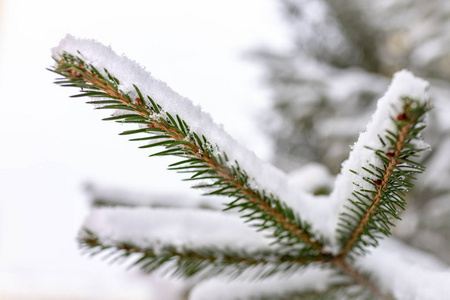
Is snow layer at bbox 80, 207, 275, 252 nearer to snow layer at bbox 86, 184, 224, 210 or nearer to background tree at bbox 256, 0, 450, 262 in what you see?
A: snow layer at bbox 86, 184, 224, 210

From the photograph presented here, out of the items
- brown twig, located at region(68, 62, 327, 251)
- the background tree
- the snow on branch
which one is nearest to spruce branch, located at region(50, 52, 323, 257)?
brown twig, located at region(68, 62, 327, 251)

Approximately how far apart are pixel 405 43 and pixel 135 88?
120 inches

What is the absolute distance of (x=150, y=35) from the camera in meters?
12.7

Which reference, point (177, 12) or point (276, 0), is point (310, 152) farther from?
point (177, 12)

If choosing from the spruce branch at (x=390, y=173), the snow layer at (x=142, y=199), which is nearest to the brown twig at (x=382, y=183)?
the spruce branch at (x=390, y=173)

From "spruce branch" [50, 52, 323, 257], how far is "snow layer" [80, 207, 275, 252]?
0.14 m

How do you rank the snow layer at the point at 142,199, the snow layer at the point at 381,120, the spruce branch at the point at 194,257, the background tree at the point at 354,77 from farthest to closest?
1. the background tree at the point at 354,77
2. the snow layer at the point at 142,199
3. the spruce branch at the point at 194,257
4. the snow layer at the point at 381,120

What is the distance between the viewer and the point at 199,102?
37cm

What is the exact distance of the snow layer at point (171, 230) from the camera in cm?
56

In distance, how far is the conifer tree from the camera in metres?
Result: 0.29

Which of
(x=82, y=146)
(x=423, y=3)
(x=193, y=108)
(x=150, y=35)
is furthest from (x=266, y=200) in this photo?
(x=150, y=35)

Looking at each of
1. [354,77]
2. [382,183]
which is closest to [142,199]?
[382,183]

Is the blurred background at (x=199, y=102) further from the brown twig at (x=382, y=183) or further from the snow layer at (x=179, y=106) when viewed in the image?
the brown twig at (x=382, y=183)

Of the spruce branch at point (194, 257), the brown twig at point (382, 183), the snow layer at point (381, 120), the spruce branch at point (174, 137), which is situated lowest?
the spruce branch at point (194, 257)
